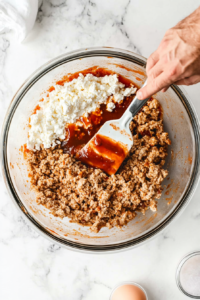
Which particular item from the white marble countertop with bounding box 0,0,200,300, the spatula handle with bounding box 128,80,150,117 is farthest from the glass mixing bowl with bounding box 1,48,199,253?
the spatula handle with bounding box 128,80,150,117

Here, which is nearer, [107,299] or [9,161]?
[9,161]

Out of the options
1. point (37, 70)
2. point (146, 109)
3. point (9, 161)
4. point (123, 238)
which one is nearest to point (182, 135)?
point (146, 109)

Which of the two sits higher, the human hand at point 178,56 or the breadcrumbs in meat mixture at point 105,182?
the human hand at point 178,56

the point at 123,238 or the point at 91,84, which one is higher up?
the point at 91,84

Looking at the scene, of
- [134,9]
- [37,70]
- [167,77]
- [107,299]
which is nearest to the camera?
[167,77]

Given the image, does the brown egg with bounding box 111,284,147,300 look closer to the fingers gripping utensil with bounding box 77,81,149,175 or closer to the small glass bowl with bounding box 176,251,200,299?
the small glass bowl with bounding box 176,251,200,299

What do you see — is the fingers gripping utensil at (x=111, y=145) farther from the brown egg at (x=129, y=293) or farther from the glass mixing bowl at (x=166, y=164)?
the brown egg at (x=129, y=293)

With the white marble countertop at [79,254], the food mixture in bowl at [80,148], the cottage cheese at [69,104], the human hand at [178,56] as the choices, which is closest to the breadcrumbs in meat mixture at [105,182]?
the food mixture in bowl at [80,148]

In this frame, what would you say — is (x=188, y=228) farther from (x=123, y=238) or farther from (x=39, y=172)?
(x=39, y=172)
